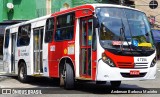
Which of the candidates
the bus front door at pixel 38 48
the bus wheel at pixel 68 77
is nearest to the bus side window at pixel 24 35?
the bus front door at pixel 38 48

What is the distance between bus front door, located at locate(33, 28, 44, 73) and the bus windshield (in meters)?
4.45

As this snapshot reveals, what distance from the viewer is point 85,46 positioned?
1361cm

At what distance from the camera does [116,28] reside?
13109mm

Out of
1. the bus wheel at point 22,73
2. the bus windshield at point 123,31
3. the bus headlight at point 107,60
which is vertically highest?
the bus windshield at point 123,31

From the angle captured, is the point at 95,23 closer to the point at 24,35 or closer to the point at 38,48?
the point at 38,48

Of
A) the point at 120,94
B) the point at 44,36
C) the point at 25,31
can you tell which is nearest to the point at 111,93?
the point at 120,94

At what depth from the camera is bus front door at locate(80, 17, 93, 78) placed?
1334 centimetres

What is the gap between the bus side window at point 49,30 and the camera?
52.1ft

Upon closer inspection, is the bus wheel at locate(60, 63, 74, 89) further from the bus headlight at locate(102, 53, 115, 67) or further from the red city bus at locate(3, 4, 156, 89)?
the bus headlight at locate(102, 53, 115, 67)

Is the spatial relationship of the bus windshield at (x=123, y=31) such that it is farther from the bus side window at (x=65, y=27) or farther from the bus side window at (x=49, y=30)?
the bus side window at (x=49, y=30)

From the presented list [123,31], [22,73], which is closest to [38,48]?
[22,73]

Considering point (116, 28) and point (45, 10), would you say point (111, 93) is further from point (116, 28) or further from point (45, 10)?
point (45, 10)

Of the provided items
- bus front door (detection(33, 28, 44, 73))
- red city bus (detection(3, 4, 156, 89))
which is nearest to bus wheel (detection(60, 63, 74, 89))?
red city bus (detection(3, 4, 156, 89))

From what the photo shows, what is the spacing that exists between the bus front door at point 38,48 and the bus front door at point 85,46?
345 cm
